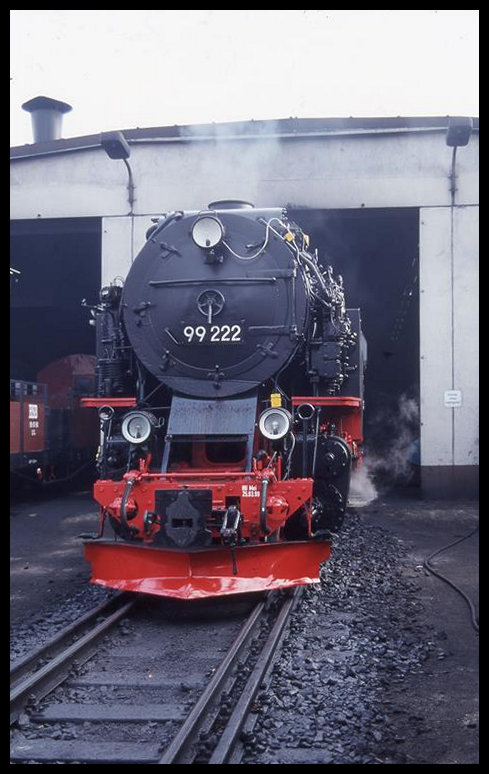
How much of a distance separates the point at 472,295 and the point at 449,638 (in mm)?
8193

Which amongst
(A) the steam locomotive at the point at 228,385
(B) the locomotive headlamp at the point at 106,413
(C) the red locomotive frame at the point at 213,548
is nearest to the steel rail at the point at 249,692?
(C) the red locomotive frame at the point at 213,548

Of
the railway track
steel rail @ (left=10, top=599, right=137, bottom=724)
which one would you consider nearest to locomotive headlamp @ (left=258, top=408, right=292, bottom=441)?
the railway track

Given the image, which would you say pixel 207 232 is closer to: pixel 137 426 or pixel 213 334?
pixel 213 334

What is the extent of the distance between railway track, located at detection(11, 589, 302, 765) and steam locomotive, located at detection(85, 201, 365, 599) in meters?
0.48

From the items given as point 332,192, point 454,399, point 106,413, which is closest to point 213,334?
point 106,413

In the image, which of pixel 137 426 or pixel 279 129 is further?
pixel 279 129

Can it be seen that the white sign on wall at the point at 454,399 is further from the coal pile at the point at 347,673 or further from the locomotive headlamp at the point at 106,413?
the locomotive headlamp at the point at 106,413

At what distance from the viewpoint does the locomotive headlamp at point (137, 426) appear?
6445 millimetres

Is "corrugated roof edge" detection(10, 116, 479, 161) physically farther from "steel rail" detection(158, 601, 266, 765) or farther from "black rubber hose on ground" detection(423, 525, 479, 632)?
"steel rail" detection(158, 601, 266, 765)

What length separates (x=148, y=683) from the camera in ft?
14.5

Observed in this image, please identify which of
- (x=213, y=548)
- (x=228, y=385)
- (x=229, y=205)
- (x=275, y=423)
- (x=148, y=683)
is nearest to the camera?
(x=148, y=683)

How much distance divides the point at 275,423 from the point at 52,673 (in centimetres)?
264

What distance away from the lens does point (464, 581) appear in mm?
6902

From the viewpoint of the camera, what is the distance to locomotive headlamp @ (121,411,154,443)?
6445 millimetres
